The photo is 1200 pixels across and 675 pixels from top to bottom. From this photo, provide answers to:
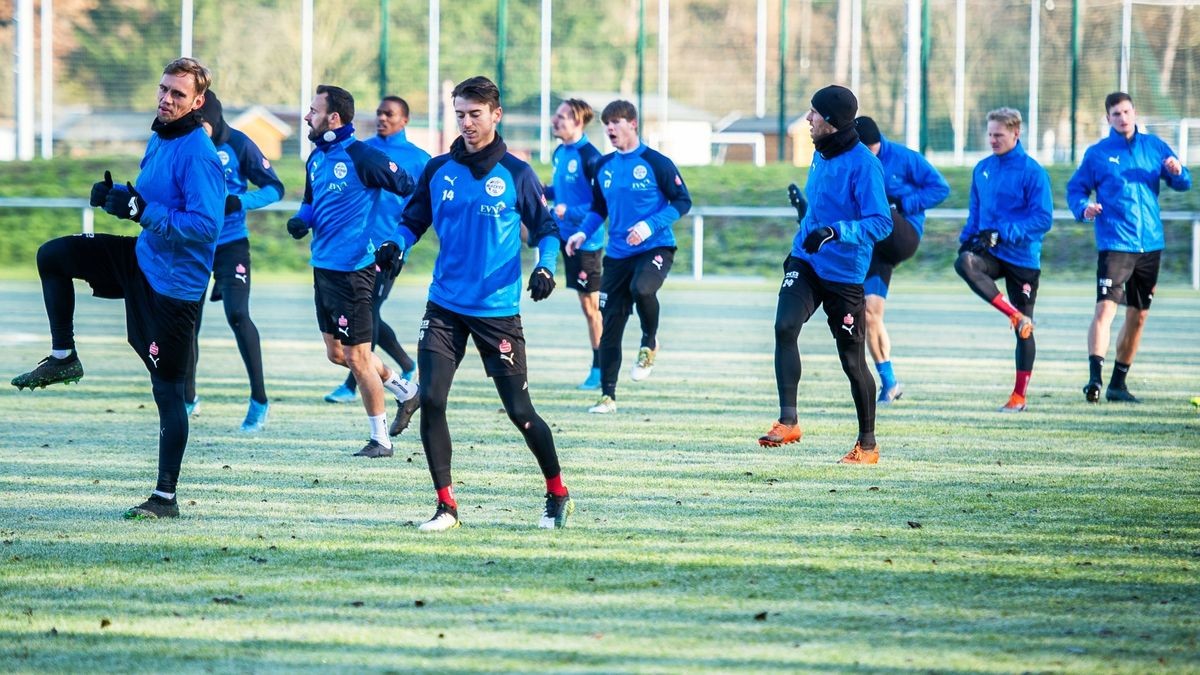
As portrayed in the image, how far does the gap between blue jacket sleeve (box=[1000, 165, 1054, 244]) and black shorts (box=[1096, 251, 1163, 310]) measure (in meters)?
0.75

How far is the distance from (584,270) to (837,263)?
4.44 m

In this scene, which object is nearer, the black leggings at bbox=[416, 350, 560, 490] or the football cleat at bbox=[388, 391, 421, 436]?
the black leggings at bbox=[416, 350, 560, 490]

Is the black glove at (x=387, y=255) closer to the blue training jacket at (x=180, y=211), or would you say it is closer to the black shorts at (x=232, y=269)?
the blue training jacket at (x=180, y=211)

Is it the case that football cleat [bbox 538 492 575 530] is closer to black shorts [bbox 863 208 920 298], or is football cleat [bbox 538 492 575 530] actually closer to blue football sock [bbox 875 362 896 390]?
black shorts [bbox 863 208 920 298]

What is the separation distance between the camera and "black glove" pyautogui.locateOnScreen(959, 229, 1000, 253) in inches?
466

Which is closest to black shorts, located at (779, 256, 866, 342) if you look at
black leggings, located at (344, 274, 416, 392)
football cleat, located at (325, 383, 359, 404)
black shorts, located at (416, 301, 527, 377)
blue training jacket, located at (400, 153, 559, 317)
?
blue training jacket, located at (400, 153, 559, 317)

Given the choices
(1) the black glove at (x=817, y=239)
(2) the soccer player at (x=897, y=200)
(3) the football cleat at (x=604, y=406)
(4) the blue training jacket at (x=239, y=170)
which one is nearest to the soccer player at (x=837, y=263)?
(1) the black glove at (x=817, y=239)

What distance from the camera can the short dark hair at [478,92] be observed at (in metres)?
7.07

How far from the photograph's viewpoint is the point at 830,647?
5.17 meters

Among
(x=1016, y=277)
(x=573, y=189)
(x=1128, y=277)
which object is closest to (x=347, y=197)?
(x=573, y=189)

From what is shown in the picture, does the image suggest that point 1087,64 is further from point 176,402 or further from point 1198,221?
point 176,402

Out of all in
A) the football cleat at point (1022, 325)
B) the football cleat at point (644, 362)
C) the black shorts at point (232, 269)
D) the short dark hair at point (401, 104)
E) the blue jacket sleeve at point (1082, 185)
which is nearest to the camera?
the black shorts at point (232, 269)

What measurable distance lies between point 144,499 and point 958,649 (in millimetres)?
4333

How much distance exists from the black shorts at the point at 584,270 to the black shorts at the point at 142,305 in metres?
6.25
